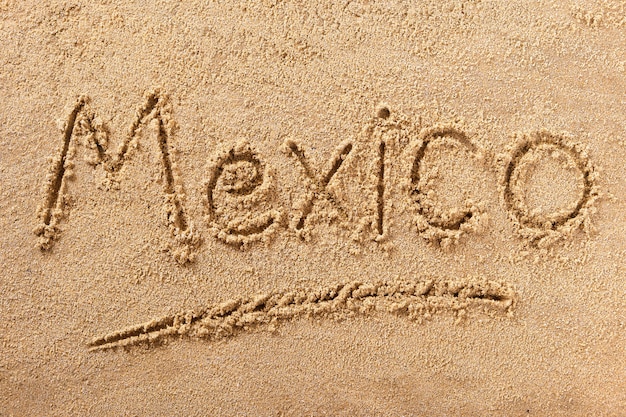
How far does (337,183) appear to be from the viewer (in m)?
1.08

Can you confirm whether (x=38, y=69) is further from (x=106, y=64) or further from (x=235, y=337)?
(x=235, y=337)

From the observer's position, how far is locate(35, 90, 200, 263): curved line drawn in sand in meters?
1.08

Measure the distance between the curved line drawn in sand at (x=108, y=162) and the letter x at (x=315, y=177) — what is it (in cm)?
25

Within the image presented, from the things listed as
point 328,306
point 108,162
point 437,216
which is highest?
point 108,162

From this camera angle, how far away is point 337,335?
3.50 feet

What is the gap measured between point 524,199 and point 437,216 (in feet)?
0.65

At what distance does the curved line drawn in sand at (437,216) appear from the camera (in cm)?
108

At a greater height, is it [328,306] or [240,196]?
[240,196]

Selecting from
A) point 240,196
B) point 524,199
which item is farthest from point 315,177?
point 524,199

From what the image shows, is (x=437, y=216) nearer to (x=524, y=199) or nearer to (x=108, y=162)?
(x=524, y=199)

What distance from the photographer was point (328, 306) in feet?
3.50

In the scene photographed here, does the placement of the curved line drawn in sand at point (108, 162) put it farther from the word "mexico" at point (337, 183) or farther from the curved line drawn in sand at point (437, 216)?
the curved line drawn in sand at point (437, 216)

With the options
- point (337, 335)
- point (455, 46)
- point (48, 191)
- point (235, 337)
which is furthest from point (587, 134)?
point (48, 191)

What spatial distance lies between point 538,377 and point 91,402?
98 centimetres
